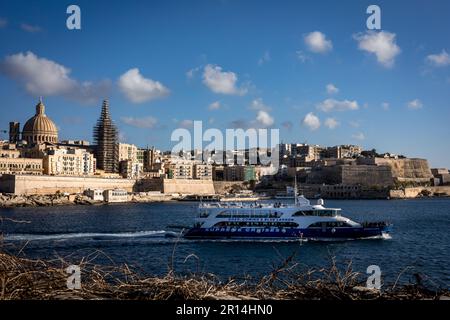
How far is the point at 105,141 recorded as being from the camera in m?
91.6

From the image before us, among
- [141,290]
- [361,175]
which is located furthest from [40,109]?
[141,290]

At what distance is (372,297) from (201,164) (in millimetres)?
106718

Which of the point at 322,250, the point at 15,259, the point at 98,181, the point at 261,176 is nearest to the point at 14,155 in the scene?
the point at 98,181

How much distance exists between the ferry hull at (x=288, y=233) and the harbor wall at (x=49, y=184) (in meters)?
45.1

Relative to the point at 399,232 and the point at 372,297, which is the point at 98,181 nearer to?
the point at 399,232

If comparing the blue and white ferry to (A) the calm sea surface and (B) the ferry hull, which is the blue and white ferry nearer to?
(B) the ferry hull

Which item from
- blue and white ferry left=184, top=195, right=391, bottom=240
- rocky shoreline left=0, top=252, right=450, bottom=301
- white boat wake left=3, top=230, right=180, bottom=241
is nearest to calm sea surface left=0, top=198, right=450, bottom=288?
white boat wake left=3, top=230, right=180, bottom=241

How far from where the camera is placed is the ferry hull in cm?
2720

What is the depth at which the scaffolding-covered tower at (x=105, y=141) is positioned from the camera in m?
91.2

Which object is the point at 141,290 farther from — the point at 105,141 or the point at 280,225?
the point at 105,141

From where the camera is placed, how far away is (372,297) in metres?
4.78

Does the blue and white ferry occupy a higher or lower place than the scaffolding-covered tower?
lower

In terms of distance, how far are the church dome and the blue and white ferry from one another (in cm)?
7111

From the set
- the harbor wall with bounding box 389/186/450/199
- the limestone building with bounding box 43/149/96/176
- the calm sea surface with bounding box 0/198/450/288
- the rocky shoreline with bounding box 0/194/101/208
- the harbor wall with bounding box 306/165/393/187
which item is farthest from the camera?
the harbor wall with bounding box 306/165/393/187
